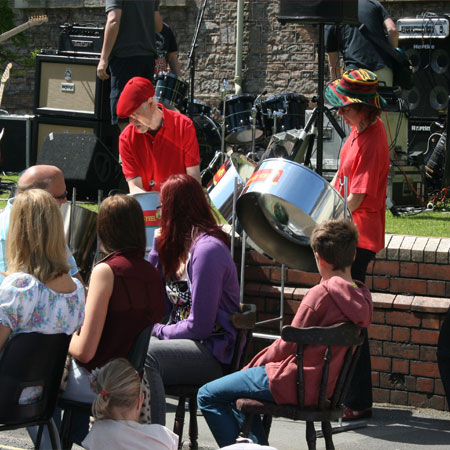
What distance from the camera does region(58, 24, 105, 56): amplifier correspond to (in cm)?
848

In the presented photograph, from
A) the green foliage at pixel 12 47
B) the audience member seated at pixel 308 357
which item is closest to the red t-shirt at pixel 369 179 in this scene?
the audience member seated at pixel 308 357

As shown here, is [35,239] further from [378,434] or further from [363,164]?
[378,434]

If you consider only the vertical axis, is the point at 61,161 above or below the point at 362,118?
below

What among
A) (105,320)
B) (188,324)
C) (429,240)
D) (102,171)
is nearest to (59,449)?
(105,320)

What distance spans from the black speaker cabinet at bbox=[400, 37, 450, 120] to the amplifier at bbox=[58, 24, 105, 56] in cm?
320

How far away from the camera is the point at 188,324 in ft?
11.2

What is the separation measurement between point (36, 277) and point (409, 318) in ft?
6.86

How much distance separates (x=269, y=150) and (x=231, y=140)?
195 cm

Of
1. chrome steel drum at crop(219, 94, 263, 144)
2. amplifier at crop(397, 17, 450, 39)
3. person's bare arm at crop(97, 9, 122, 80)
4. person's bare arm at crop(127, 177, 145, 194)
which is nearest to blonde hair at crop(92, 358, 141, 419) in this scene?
person's bare arm at crop(127, 177, 145, 194)

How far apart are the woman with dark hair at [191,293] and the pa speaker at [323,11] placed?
6.76 ft

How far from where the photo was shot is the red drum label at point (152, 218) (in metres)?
4.12

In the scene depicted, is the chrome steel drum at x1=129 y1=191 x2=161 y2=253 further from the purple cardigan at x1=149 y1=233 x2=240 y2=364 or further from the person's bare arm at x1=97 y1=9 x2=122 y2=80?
the person's bare arm at x1=97 y1=9 x2=122 y2=80

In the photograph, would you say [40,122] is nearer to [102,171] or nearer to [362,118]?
[102,171]

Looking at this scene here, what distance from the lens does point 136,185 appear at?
181 inches
